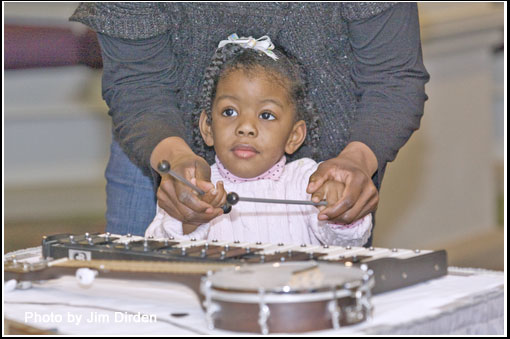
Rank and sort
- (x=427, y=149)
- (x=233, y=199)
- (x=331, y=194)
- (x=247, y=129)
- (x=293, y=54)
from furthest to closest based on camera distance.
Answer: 1. (x=427, y=149)
2. (x=293, y=54)
3. (x=247, y=129)
4. (x=331, y=194)
5. (x=233, y=199)

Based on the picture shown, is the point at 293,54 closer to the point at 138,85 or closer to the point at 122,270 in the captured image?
the point at 138,85

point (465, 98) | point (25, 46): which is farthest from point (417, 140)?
point (25, 46)

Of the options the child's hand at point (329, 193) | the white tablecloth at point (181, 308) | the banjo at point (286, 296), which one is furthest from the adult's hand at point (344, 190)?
the banjo at point (286, 296)

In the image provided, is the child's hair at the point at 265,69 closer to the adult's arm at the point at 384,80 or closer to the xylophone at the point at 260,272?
the adult's arm at the point at 384,80

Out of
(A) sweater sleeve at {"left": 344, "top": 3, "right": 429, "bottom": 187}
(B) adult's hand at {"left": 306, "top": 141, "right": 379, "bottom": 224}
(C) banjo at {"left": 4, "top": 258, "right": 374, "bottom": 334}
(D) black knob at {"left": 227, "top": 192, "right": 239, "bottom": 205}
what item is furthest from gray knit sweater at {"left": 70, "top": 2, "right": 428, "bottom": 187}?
(C) banjo at {"left": 4, "top": 258, "right": 374, "bottom": 334}

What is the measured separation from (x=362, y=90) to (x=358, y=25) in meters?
0.11

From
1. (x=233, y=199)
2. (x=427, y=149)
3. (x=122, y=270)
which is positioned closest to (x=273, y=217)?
(x=233, y=199)

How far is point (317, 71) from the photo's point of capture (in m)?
1.47

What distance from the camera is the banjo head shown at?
2.50 feet

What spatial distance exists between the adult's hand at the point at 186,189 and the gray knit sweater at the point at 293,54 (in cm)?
4

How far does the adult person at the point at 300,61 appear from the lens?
1329 millimetres

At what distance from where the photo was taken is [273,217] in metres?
1.46

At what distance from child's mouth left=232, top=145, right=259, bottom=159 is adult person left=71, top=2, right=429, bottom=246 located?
3.9 inches

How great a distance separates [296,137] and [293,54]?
0.14m
